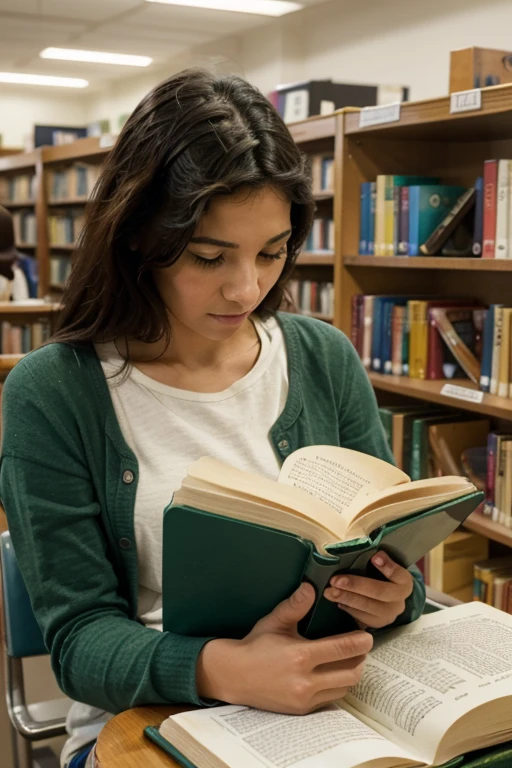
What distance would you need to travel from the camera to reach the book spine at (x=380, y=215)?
9.23 feet

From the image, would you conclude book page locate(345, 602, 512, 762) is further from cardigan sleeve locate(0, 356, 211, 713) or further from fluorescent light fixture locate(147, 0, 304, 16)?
fluorescent light fixture locate(147, 0, 304, 16)

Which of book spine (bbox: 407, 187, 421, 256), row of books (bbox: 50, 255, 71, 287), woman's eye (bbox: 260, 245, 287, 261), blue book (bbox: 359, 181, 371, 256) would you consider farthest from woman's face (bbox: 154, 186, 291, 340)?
row of books (bbox: 50, 255, 71, 287)

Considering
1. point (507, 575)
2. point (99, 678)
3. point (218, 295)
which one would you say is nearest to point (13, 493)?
point (99, 678)

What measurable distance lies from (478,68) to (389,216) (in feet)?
1.83

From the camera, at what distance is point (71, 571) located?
0.99m

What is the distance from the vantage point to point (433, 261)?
8.18ft

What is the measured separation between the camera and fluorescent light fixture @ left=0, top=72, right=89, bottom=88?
9258mm

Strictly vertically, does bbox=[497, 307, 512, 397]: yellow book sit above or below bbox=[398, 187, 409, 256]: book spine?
below

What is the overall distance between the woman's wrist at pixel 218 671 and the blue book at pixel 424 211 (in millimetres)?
2003

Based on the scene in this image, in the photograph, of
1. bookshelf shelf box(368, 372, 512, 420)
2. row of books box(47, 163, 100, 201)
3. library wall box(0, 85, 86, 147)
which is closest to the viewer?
bookshelf shelf box(368, 372, 512, 420)

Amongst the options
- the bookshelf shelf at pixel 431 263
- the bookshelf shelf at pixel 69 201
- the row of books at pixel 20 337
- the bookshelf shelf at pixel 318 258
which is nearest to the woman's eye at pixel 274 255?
the bookshelf shelf at pixel 431 263

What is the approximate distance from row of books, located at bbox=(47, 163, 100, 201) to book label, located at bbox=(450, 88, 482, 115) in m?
4.30

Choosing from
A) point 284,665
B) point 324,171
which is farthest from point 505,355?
point 284,665

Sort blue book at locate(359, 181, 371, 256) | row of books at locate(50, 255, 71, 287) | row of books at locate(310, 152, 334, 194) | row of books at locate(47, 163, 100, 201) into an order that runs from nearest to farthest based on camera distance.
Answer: blue book at locate(359, 181, 371, 256) < row of books at locate(310, 152, 334, 194) < row of books at locate(47, 163, 100, 201) < row of books at locate(50, 255, 71, 287)
